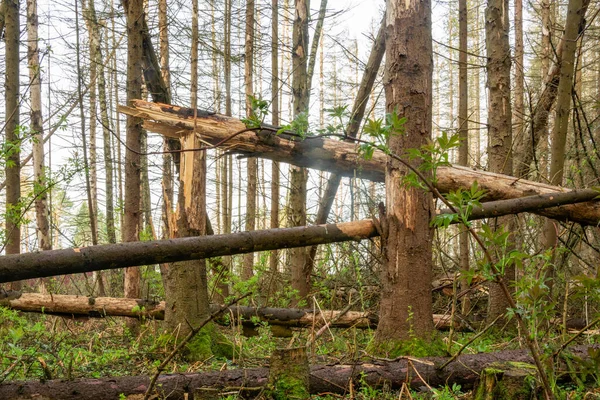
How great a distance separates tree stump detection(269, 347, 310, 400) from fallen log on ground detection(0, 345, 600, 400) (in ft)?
0.63

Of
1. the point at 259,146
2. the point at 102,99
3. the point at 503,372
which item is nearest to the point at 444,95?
the point at 102,99

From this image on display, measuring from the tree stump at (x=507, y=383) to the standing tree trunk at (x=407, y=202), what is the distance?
143 centimetres

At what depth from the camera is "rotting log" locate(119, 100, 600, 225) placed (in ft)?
18.8

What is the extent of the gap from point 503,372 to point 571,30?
4.34 metres

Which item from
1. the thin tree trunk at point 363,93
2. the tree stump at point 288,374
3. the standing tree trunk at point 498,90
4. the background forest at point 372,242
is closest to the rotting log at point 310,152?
the background forest at point 372,242

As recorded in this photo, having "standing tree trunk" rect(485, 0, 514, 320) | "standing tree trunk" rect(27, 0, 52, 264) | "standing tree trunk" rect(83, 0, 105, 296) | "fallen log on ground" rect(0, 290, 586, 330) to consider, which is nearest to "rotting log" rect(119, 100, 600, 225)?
"standing tree trunk" rect(485, 0, 514, 320)

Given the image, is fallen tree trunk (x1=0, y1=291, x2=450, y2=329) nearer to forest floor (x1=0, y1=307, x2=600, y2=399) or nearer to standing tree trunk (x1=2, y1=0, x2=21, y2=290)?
forest floor (x1=0, y1=307, x2=600, y2=399)

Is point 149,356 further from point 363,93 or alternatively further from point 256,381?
point 363,93

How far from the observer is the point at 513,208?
16.3 feet

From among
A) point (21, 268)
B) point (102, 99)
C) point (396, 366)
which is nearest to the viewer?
point (21, 268)

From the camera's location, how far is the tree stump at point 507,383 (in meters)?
2.73

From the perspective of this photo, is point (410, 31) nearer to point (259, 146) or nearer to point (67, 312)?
point (259, 146)

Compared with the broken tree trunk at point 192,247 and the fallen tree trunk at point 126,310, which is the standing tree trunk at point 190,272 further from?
the broken tree trunk at point 192,247

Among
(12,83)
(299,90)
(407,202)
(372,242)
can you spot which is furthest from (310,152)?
(12,83)
